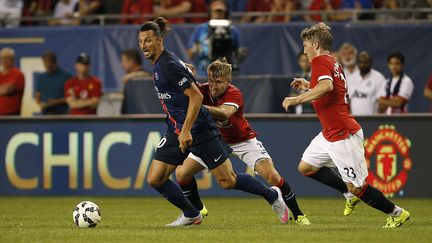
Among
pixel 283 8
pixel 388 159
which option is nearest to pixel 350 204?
pixel 388 159

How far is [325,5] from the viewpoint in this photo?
1948 centimetres

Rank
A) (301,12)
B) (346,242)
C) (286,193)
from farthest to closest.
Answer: (301,12), (286,193), (346,242)

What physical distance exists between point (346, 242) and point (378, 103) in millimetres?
8189

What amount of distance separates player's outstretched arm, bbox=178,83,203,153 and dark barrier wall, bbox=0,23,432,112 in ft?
28.4

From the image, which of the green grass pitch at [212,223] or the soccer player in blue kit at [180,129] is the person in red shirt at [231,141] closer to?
the green grass pitch at [212,223]

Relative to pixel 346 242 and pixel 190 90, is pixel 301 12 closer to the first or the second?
pixel 190 90

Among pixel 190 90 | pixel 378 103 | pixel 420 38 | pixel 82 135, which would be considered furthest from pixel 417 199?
pixel 190 90

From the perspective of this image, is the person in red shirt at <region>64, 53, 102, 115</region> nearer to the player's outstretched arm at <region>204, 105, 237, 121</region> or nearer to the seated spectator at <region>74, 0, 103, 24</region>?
the seated spectator at <region>74, 0, 103, 24</region>

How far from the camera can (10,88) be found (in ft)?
60.1

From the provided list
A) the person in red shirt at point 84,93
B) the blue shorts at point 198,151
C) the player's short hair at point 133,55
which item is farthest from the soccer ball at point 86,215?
the player's short hair at point 133,55

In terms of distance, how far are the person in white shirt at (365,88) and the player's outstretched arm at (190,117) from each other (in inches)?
287

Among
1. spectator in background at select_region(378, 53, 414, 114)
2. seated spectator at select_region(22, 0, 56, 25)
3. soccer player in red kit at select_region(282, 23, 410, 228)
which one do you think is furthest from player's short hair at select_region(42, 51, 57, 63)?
soccer player in red kit at select_region(282, 23, 410, 228)

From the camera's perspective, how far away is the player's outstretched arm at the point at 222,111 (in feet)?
36.5

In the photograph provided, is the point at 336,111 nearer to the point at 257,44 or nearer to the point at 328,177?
the point at 328,177
